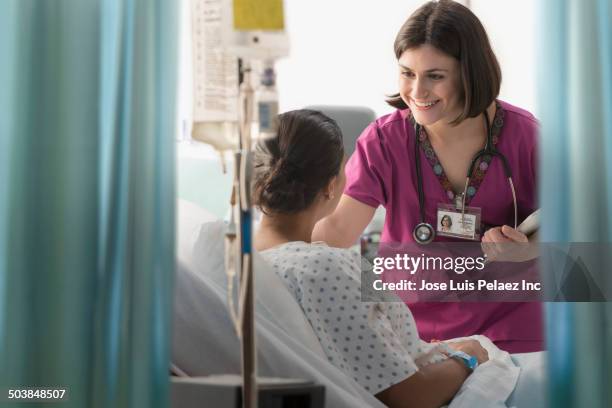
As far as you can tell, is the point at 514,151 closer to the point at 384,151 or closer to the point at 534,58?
the point at 384,151

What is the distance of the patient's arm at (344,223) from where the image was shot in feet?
6.64

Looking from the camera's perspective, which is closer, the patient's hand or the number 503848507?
the number 503848507

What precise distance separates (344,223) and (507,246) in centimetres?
41

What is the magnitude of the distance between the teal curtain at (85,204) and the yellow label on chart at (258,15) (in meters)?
0.25

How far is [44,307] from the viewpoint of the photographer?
1.18 meters

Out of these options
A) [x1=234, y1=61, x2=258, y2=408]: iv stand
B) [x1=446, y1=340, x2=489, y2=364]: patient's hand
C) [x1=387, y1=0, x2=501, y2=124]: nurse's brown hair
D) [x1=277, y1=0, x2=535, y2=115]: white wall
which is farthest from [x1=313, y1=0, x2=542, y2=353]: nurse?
[x1=277, y1=0, x2=535, y2=115]: white wall

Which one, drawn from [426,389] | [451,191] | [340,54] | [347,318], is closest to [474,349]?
[426,389]

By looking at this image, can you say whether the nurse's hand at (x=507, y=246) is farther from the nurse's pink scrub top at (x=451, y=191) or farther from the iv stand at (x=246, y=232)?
the iv stand at (x=246, y=232)

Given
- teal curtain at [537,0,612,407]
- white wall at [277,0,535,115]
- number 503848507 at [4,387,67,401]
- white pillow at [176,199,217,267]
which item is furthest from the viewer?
white wall at [277,0,535,115]

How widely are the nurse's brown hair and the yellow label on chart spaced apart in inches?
36.7

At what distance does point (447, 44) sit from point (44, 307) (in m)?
1.13

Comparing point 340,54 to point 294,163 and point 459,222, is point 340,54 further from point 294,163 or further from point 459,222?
point 294,163

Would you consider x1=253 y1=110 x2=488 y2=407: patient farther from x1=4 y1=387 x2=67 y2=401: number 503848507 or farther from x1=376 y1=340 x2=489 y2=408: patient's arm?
x1=4 y1=387 x2=67 y2=401: number 503848507

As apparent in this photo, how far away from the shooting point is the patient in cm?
130
